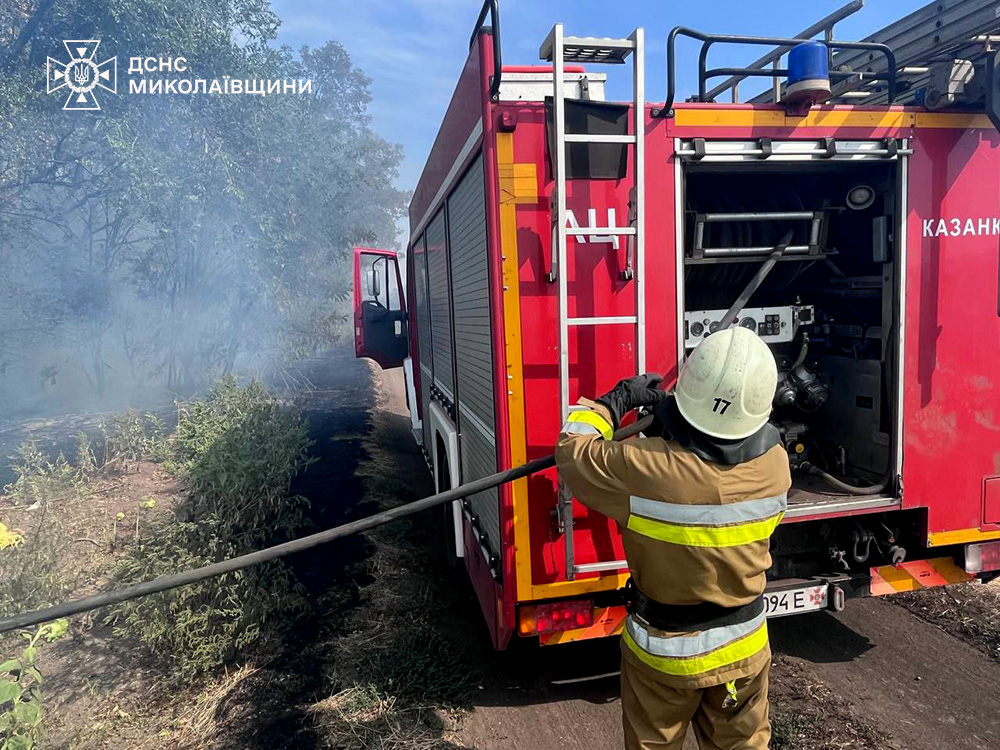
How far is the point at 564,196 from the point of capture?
2.33 meters

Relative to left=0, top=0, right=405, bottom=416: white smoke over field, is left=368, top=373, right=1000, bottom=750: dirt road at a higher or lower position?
lower

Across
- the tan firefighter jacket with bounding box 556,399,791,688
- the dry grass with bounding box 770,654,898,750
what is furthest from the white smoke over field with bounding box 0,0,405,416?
the dry grass with bounding box 770,654,898,750

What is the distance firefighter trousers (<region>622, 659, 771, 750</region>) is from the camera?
6.36 ft

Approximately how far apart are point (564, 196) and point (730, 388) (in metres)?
1.02

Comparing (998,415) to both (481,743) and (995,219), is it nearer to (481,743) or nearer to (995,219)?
(995,219)

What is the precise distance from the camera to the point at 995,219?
2891 mm

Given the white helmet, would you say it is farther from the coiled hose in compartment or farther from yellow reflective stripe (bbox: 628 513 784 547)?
the coiled hose in compartment

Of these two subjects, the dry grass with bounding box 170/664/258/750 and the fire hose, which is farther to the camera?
the dry grass with bounding box 170/664/258/750

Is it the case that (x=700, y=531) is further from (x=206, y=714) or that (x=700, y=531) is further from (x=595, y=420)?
(x=206, y=714)

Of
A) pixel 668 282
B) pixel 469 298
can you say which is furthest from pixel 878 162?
pixel 469 298

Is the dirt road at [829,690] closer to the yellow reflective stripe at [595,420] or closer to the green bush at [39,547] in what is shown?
the yellow reflective stripe at [595,420]

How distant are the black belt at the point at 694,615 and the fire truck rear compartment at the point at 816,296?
115cm

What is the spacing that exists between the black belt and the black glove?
0.63 meters

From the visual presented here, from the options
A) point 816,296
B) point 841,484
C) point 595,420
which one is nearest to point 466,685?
point 595,420
